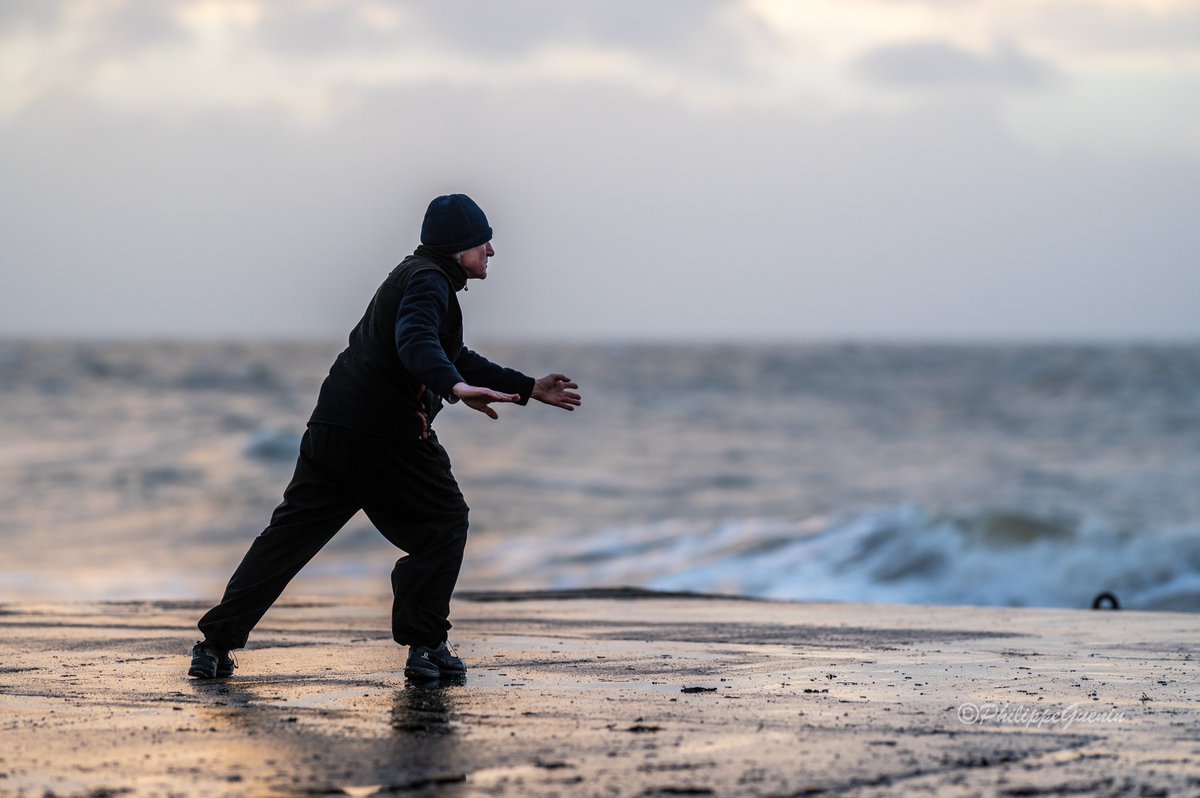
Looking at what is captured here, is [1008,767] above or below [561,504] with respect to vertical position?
below

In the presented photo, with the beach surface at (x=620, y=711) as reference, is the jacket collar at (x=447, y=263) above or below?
above

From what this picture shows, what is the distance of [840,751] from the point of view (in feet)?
12.2

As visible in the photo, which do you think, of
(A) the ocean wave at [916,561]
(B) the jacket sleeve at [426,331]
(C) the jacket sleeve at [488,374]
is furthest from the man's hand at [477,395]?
(A) the ocean wave at [916,561]

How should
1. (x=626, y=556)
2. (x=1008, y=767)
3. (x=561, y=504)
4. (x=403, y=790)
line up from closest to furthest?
(x=403, y=790), (x=1008, y=767), (x=626, y=556), (x=561, y=504)

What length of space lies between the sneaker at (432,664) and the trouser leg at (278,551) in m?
0.51

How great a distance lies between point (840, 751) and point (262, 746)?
56.6 inches

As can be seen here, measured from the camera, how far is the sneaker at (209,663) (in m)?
5.16

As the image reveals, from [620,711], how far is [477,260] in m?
1.70

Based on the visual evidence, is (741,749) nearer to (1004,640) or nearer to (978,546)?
(1004,640)

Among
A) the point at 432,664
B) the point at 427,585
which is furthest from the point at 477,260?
the point at 432,664

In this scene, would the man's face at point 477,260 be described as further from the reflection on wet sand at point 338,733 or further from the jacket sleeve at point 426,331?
the reflection on wet sand at point 338,733

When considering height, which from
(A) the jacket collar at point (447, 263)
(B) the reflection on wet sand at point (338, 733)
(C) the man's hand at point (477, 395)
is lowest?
(B) the reflection on wet sand at point (338, 733)

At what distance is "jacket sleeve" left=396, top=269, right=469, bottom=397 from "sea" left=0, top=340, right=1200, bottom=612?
279 inches

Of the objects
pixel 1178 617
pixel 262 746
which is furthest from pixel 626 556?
pixel 262 746
